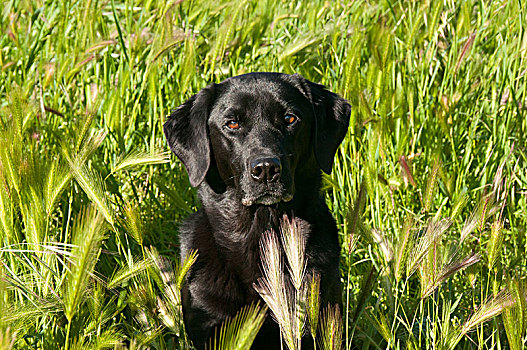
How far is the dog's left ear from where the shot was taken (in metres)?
3.12

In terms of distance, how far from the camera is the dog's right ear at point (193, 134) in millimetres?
3146

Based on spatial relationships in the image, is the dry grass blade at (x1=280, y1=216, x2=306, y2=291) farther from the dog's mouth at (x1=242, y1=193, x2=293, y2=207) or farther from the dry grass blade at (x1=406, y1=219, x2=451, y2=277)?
the dog's mouth at (x1=242, y1=193, x2=293, y2=207)

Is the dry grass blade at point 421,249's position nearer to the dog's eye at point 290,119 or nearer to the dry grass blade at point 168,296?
the dry grass blade at point 168,296

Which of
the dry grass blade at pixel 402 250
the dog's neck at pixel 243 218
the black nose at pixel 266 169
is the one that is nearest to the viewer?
the dry grass blade at pixel 402 250

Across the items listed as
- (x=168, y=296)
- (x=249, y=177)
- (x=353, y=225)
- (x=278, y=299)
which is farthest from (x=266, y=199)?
(x=278, y=299)

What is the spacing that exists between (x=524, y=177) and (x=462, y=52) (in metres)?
0.85

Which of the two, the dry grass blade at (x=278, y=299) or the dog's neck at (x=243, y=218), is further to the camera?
the dog's neck at (x=243, y=218)

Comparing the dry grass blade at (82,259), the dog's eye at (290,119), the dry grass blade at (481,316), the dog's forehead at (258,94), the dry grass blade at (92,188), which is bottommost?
the dry grass blade at (481,316)

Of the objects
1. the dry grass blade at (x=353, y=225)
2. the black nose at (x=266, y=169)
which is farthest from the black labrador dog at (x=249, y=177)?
the dry grass blade at (x=353, y=225)

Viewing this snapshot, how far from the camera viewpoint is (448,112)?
3.64m

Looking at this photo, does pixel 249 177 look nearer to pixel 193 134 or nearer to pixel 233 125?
pixel 233 125

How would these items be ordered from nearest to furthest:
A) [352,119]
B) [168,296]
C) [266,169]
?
[168,296], [266,169], [352,119]

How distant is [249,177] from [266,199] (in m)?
0.13

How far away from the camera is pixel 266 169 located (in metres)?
2.88
